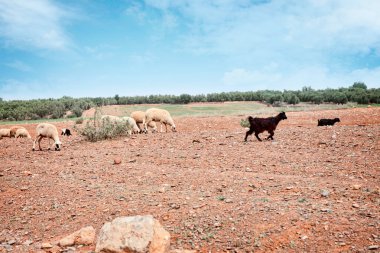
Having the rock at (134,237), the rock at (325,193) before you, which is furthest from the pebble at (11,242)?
the rock at (325,193)

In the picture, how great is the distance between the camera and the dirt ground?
519cm

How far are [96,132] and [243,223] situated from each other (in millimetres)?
11372

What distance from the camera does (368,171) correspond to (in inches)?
311

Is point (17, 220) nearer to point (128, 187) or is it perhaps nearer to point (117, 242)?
point (128, 187)

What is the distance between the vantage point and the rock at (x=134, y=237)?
16.1 ft

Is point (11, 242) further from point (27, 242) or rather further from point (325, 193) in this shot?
point (325, 193)

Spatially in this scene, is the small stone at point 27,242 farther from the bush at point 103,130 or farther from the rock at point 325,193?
the bush at point 103,130

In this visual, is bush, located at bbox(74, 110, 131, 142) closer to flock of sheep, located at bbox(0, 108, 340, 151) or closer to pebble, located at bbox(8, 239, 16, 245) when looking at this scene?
flock of sheep, located at bbox(0, 108, 340, 151)

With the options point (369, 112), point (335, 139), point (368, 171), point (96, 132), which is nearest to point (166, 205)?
point (368, 171)

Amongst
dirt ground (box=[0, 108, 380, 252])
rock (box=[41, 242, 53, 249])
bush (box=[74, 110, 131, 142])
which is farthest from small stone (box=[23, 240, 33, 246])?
bush (box=[74, 110, 131, 142])

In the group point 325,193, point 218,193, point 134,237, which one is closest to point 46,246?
point 134,237

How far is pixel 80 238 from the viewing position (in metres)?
5.60

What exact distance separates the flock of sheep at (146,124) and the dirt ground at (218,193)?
0.84 metres

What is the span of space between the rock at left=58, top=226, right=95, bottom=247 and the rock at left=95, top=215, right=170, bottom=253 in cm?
53
